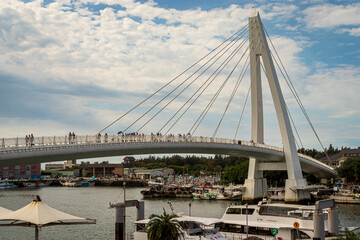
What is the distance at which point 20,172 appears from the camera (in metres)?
117

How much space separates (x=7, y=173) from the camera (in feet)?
376

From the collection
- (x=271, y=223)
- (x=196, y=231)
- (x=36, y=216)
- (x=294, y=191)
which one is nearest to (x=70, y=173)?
(x=294, y=191)

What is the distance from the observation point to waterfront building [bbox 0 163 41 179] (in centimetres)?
11444

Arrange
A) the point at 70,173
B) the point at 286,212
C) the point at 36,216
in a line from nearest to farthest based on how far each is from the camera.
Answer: the point at 36,216, the point at 286,212, the point at 70,173

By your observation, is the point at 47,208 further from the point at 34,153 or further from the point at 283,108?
the point at 283,108

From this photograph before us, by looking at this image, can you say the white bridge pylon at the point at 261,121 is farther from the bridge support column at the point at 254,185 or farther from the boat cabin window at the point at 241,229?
the boat cabin window at the point at 241,229

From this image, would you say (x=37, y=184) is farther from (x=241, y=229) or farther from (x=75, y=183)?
(x=241, y=229)

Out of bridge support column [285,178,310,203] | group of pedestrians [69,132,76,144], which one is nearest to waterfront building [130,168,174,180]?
bridge support column [285,178,310,203]

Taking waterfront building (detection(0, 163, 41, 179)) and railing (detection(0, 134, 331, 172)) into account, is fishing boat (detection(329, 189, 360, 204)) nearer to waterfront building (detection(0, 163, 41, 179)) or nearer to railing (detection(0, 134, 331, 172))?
railing (detection(0, 134, 331, 172))

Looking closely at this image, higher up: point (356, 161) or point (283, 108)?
point (283, 108)

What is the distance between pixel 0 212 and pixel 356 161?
5589 centimetres

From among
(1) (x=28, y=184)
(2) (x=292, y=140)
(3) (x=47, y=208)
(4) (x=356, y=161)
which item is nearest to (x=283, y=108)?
(2) (x=292, y=140)

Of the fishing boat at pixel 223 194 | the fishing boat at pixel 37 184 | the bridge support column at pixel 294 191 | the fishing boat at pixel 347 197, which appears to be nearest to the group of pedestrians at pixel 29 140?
the bridge support column at pixel 294 191

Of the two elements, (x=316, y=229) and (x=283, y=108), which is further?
(x=283, y=108)
